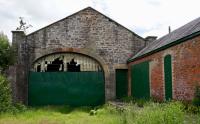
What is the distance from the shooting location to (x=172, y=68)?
13.4 meters

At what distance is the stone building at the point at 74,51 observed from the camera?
769 inches

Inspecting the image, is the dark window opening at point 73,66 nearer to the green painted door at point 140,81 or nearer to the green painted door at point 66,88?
the green painted door at point 66,88

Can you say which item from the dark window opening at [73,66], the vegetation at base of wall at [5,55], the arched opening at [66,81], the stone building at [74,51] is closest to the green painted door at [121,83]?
the stone building at [74,51]

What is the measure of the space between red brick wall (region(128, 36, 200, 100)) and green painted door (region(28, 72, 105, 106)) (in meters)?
5.53

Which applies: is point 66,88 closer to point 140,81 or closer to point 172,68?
point 140,81

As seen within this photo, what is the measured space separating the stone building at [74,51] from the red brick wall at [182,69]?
529cm

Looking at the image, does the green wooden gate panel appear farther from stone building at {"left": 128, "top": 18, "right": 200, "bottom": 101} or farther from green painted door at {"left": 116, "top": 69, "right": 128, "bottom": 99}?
green painted door at {"left": 116, "top": 69, "right": 128, "bottom": 99}

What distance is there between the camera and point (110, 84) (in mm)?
19969

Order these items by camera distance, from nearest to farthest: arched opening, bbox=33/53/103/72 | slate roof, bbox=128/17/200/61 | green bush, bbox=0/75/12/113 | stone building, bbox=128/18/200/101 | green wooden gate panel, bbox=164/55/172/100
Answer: stone building, bbox=128/18/200/101
slate roof, bbox=128/17/200/61
green wooden gate panel, bbox=164/55/172/100
green bush, bbox=0/75/12/113
arched opening, bbox=33/53/103/72

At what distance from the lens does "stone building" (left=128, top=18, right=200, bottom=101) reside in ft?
37.8

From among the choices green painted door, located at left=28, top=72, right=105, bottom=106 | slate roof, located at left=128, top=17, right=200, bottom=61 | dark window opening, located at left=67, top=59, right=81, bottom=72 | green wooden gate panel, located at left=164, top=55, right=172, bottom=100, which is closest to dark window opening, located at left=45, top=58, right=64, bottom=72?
green painted door, located at left=28, top=72, right=105, bottom=106

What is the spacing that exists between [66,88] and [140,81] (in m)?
4.87

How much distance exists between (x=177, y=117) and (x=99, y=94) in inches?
500

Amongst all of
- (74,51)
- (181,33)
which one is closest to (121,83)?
(74,51)
